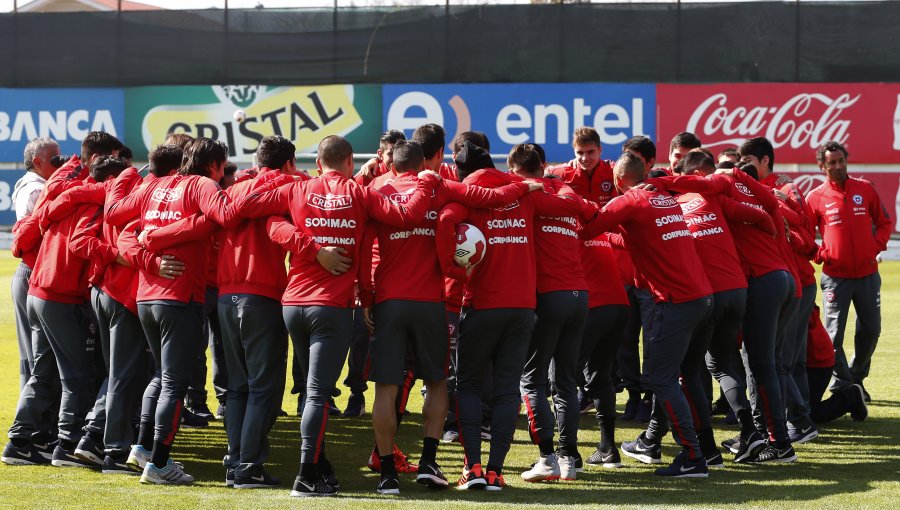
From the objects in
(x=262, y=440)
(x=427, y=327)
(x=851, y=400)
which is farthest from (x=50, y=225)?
(x=851, y=400)

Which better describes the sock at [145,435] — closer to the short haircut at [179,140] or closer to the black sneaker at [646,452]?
the short haircut at [179,140]

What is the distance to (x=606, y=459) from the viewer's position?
752 cm

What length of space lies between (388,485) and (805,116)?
22223 mm

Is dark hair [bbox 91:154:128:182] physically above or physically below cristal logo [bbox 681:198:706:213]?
above

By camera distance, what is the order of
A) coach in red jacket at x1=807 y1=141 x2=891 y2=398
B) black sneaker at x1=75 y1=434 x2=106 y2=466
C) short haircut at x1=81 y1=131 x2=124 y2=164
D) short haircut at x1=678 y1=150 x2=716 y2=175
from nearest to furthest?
black sneaker at x1=75 y1=434 x2=106 y2=466, short haircut at x1=678 y1=150 x2=716 y2=175, short haircut at x1=81 y1=131 x2=124 y2=164, coach in red jacket at x1=807 y1=141 x2=891 y2=398

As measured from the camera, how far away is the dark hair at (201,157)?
699cm

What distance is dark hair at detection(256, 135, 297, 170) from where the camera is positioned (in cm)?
687

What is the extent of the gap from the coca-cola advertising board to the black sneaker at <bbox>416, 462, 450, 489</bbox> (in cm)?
2092

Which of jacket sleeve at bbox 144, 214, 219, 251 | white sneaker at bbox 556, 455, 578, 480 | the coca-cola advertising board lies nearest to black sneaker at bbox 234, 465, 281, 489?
jacket sleeve at bbox 144, 214, 219, 251

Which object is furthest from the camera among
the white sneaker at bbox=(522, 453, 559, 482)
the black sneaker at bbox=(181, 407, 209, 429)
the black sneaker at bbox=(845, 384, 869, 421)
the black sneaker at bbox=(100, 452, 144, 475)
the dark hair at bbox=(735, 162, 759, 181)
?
the black sneaker at bbox=(845, 384, 869, 421)

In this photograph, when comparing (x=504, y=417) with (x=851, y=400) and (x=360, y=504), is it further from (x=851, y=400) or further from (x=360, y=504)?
(x=851, y=400)

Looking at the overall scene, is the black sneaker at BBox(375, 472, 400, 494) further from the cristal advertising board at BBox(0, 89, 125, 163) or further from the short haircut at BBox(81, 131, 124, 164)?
the cristal advertising board at BBox(0, 89, 125, 163)

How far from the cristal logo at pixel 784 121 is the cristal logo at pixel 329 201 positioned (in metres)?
21.2

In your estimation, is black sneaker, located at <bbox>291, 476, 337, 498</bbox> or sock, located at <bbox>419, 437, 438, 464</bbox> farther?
sock, located at <bbox>419, 437, 438, 464</bbox>
